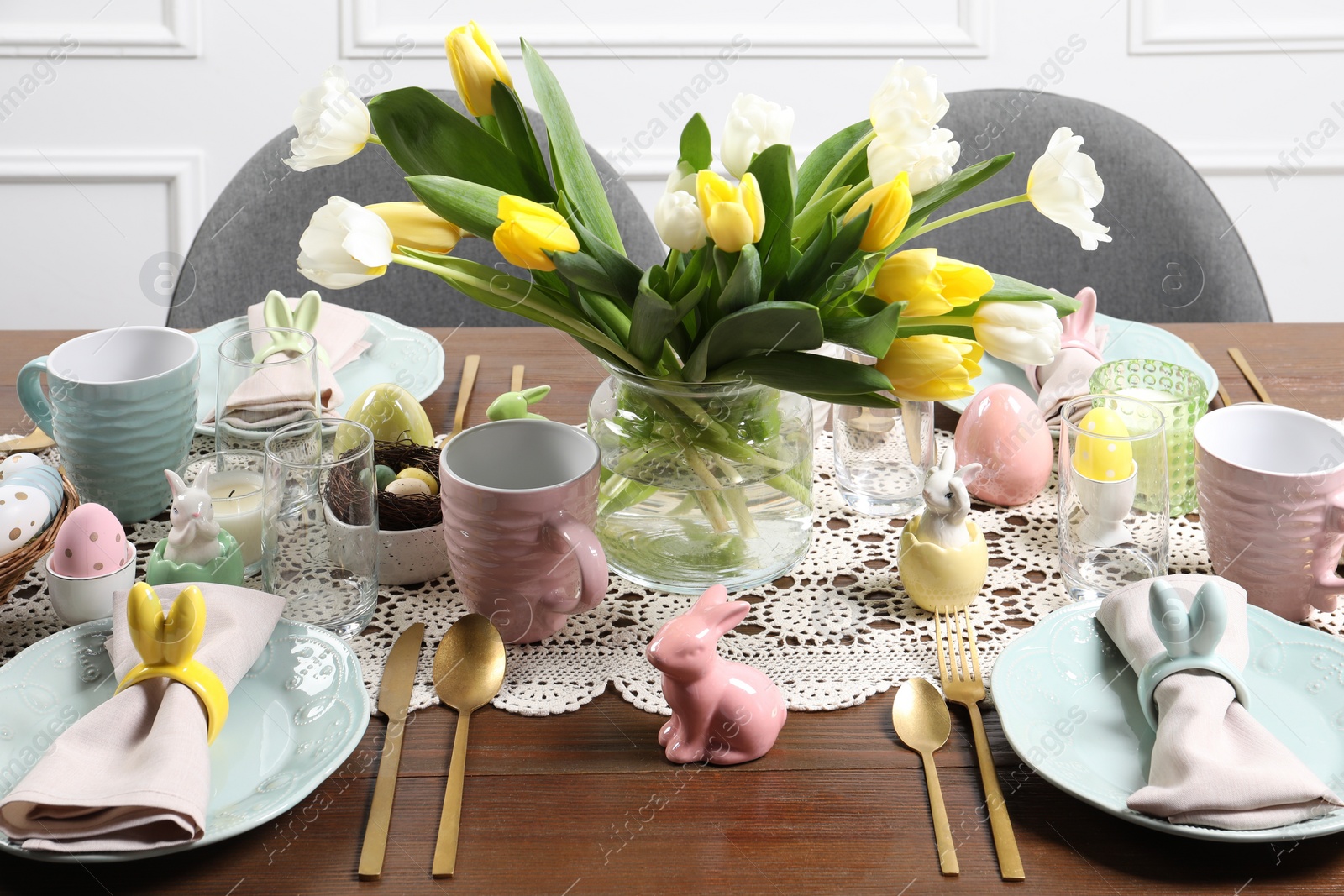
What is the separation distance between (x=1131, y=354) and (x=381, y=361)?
2.40 ft

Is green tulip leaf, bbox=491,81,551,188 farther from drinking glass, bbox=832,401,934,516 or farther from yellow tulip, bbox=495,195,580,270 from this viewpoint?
drinking glass, bbox=832,401,934,516

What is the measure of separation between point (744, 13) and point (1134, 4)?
0.80 metres

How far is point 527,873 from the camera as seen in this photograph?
599 mm

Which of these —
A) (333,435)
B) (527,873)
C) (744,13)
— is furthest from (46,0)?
(527,873)

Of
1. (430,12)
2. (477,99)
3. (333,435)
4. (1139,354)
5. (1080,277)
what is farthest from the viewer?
(430,12)

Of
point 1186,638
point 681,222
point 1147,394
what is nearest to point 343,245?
point 681,222

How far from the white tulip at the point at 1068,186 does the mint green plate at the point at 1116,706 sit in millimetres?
250

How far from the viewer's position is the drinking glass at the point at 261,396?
2.90 ft

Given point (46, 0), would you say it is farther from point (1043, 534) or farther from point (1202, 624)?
point (1202, 624)

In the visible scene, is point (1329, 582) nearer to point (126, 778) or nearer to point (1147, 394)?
point (1147, 394)

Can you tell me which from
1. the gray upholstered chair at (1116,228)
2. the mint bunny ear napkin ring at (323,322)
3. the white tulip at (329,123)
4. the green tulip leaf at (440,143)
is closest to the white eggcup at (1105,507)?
the green tulip leaf at (440,143)

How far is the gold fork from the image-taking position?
0.61 metres

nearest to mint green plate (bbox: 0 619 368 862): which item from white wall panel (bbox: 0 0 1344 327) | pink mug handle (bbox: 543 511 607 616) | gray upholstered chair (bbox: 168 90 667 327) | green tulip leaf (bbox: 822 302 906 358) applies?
pink mug handle (bbox: 543 511 607 616)

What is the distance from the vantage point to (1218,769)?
0.60 metres
